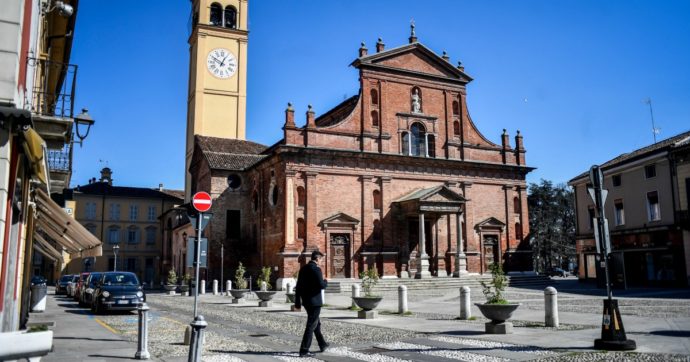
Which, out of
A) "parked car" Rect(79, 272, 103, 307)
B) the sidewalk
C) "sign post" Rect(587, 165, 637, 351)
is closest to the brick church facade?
"parked car" Rect(79, 272, 103, 307)

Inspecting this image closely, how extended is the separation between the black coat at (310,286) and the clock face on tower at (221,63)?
39.0 metres

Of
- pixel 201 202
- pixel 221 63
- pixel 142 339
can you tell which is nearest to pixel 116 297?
pixel 142 339

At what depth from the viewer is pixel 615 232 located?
3503 centimetres

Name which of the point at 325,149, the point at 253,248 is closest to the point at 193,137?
the point at 253,248

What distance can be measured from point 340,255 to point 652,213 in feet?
61.7

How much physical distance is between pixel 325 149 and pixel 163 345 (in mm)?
22878

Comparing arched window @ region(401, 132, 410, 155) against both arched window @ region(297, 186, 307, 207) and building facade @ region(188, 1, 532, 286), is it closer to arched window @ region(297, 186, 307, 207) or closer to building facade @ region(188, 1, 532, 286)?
building facade @ region(188, 1, 532, 286)

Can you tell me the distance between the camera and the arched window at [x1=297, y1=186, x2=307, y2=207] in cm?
3256

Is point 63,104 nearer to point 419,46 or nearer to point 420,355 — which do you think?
point 420,355

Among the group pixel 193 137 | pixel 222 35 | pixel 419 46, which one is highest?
pixel 222 35

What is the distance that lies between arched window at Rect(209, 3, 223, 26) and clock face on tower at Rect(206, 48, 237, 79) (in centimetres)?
264

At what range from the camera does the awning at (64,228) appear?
11547mm

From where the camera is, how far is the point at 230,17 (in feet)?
157

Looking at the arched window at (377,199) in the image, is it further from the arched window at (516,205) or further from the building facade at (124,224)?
the building facade at (124,224)
